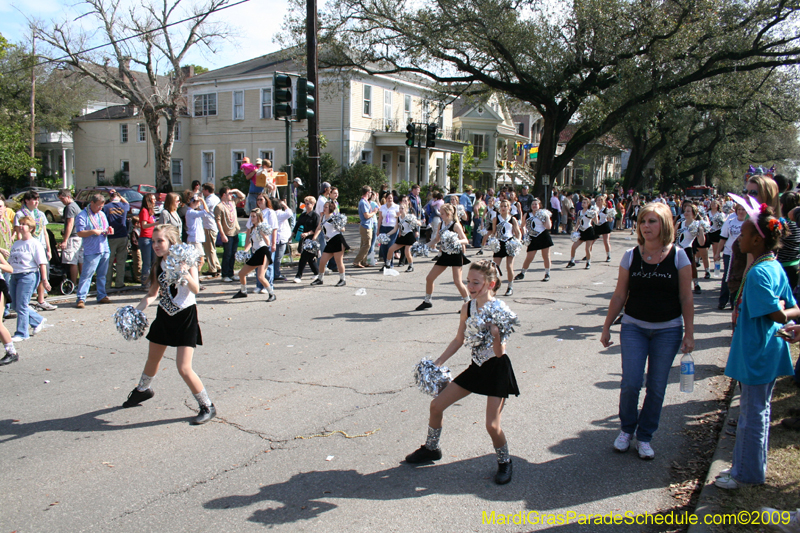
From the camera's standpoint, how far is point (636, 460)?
443 centimetres

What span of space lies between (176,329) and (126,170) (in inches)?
1644

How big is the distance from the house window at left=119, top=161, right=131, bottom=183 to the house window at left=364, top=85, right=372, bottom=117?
60.9 ft

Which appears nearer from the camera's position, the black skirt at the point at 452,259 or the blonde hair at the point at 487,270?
the blonde hair at the point at 487,270

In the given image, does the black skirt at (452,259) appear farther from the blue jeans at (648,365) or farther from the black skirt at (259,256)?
the blue jeans at (648,365)

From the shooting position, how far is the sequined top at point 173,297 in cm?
507

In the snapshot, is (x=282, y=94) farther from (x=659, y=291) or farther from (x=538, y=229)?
(x=659, y=291)

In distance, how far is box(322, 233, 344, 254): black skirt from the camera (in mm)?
11742

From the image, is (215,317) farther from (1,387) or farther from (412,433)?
(412,433)

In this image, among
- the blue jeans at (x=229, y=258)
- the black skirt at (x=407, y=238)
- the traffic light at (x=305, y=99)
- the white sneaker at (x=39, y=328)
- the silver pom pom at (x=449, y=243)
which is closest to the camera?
the white sneaker at (x=39, y=328)

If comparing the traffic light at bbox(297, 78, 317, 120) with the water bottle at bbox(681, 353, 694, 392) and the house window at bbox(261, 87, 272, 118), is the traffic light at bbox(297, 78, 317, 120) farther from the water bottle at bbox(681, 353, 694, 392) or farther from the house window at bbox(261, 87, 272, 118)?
the house window at bbox(261, 87, 272, 118)

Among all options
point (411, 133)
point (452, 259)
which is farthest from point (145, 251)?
point (411, 133)

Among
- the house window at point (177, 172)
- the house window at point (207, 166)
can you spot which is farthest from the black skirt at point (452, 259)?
the house window at point (177, 172)

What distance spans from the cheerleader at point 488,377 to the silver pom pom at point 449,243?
489 cm

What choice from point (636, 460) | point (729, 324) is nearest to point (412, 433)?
point (636, 460)
